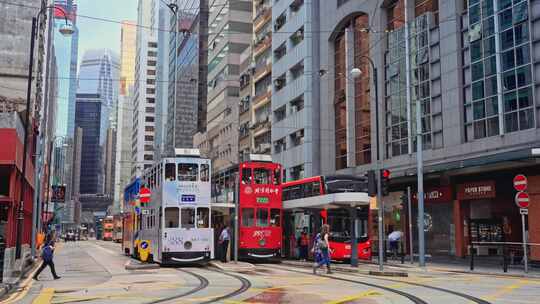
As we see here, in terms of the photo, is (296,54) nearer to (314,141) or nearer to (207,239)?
(314,141)

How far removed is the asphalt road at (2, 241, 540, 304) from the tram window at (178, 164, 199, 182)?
5.55 meters

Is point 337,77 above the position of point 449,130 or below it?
above

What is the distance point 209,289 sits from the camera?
15.2 m

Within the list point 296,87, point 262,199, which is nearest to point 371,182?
point 262,199

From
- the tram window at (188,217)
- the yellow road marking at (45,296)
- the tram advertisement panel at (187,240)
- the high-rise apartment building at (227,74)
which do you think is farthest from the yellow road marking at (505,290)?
the high-rise apartment building at (227,74)

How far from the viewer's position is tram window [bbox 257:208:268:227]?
2747 cm

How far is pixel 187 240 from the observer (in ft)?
79.9

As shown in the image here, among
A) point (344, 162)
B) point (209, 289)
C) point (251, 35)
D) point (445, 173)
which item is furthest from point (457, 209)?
point (251, 35)

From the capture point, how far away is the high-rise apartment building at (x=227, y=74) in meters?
69.4

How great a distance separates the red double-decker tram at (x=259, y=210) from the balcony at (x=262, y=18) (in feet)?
114

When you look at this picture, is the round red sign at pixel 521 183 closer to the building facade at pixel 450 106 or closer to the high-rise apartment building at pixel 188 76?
the building facade at pixel 450 106

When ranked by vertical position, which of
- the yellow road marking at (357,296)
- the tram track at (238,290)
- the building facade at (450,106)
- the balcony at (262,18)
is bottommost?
the tram track at (238,290)

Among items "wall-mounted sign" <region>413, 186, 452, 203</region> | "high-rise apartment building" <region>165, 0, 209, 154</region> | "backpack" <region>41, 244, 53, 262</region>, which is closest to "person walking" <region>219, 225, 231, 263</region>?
"backpack" <region>41, 244, 53, 262</region>

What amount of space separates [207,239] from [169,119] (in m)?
92.7
